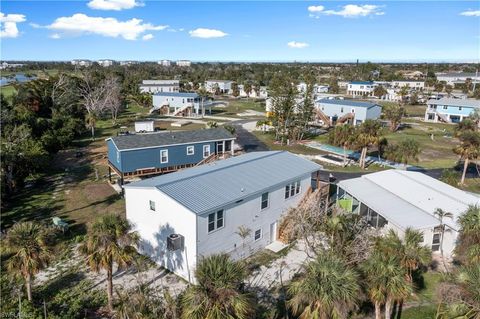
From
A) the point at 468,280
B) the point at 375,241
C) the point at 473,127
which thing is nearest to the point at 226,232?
the point at 375,241

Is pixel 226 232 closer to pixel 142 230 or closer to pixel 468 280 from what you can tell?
pixel 142 230

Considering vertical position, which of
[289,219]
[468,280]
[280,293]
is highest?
[468,280]

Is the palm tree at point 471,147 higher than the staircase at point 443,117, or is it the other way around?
the palm tree at point 471,147

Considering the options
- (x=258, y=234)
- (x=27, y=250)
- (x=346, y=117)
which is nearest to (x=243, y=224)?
(x=258, y=234)

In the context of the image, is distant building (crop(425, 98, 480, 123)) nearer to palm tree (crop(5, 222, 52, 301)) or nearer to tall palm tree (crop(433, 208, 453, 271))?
tall palm tree (crop(433, 208, 453, 271))

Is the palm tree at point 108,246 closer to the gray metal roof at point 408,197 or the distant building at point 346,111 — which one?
the gray metal roof at point 408,197

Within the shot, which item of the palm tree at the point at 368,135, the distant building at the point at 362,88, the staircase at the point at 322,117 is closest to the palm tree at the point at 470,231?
the palm tree at the point at 368,135

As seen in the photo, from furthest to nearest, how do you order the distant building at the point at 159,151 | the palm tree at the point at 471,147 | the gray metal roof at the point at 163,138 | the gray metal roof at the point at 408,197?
the palm tree at the point at 471,147
the gray metal roof at the point at 163,138
the distant building at the point at 159,151
the gray metal roof at the point at 408,197
